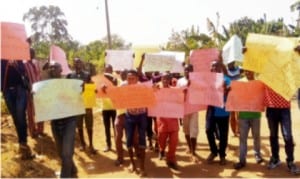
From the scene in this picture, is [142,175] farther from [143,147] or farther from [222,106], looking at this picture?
[222,106]

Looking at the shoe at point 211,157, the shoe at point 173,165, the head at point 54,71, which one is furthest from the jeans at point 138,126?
the head at point 54,71

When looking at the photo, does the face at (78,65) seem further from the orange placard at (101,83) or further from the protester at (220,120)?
the protester at (220,120)

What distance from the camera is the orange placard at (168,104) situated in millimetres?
7945

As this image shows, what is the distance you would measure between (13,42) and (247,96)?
3964 millimetres

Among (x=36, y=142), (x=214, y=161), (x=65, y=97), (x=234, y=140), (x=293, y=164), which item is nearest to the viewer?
(x=65, y=97)

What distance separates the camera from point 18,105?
25.0ft

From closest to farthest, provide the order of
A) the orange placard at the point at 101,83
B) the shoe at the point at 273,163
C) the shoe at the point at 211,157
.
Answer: the orange placard at the point at 101,83 < the shoe at the point at 273,163 < the shoe at the point at 211,157

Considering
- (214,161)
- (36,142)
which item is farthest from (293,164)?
(36,142)

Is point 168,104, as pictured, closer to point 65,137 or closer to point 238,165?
point 238,165

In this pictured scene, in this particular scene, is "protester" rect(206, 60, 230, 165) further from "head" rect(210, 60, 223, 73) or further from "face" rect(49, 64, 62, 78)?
"face" rect(49, 64, 62, 78)

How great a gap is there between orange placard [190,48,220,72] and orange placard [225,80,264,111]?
1.08m

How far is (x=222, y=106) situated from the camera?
7855 mm

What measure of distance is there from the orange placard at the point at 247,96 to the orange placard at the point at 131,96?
56.5 inches

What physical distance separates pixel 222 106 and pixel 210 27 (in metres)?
14.4
